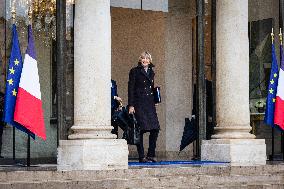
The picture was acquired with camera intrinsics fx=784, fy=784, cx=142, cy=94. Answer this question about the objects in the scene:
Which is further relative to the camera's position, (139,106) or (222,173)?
(139,106)

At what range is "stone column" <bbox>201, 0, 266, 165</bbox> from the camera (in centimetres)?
1595

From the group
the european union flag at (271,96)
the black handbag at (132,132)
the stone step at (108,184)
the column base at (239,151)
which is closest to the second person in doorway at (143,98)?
the black handbag at (132,132)

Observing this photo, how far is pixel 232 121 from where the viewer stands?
16031mm

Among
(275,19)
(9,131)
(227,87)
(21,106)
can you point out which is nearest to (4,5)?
(9,131)

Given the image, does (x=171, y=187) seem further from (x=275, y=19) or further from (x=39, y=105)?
(x=275, y=19)

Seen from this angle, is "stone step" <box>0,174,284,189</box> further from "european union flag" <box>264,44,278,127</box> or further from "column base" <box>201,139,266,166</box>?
"european union flag" <box>264,44,278,127</box>

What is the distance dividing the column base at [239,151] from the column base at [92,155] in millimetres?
2959

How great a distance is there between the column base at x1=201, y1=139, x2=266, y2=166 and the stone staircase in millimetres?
614

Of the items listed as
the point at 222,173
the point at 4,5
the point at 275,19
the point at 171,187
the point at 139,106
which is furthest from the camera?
the point at 275,19

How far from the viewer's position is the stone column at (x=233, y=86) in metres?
15.9

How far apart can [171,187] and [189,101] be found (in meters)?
7.24

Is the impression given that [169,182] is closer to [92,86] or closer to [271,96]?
[92,86]

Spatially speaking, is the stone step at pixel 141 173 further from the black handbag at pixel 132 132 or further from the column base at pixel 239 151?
the black handbag at pixel 132 132

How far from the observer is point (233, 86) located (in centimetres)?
1602
